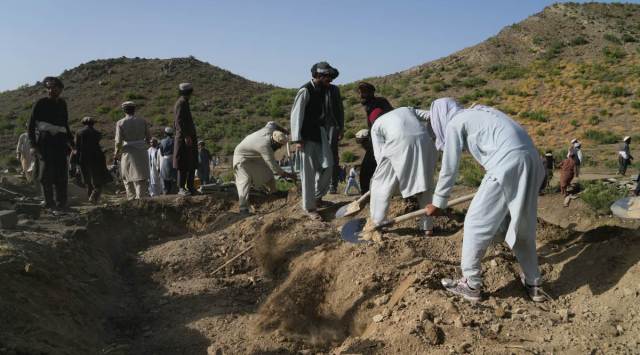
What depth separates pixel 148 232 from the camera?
730cm

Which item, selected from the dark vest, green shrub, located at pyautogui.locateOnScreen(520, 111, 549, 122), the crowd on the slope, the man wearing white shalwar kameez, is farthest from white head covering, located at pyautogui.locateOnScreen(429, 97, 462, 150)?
green shrub, located at pyautogui.locateOnScreen(520, 111, 549, 122)

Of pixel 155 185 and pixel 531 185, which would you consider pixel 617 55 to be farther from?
pixel 531 185

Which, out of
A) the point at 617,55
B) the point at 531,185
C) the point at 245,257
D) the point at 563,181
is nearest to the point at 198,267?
the point at 245,257

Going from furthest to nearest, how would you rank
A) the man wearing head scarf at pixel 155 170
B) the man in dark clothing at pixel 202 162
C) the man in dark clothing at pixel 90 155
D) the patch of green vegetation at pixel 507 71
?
the patch of green vegetation at pixel 507 71 → the man in dark clothing at pixel 202 162 → the man wearing head scarf at pixel 155 170 → the man in dark clothing at pixel 90 155

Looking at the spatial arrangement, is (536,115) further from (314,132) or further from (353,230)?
(353,230)

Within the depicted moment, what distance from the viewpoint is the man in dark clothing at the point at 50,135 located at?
6.21 metres

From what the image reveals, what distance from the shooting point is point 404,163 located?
4969 mm

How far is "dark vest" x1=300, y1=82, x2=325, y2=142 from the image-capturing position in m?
5.93

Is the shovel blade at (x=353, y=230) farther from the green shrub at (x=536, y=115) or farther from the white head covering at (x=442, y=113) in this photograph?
the green shrub at (x=536, y=115)

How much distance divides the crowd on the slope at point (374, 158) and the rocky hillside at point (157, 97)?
18.2 m

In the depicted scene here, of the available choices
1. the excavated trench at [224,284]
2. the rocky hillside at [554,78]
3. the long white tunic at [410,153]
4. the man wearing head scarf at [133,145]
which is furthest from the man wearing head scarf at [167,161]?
the rocky hillside at [554,78]

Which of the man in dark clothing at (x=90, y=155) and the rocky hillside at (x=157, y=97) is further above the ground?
the rocky hillside at (x=157, y=97)

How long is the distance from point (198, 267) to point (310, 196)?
1.43m

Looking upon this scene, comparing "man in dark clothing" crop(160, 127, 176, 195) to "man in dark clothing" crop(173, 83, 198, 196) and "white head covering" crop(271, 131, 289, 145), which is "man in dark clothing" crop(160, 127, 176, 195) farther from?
"white head covering" crop(271, 131, 289, 145)
